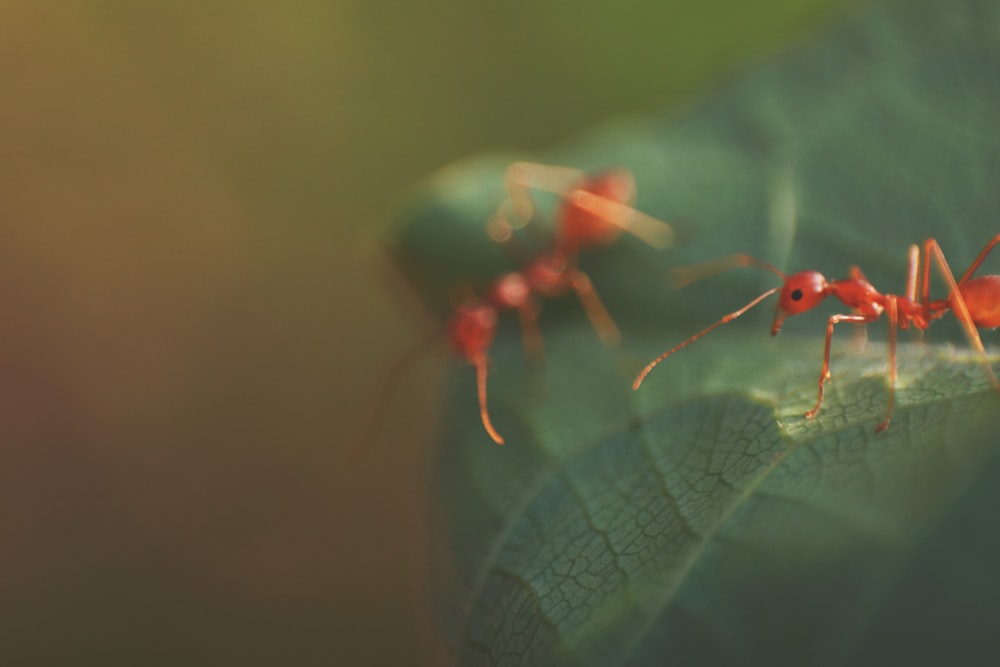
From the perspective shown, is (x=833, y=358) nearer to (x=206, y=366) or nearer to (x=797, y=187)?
(x=797, y=187)

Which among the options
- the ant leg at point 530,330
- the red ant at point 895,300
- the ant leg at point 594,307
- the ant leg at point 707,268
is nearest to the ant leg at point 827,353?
the red ant at point 895,300

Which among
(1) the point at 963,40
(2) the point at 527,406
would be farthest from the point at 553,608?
(1) the point at 963,40

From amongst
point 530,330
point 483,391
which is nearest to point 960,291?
point 483,391

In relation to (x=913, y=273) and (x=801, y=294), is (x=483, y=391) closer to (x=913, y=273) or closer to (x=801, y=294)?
(x=801, y=294)

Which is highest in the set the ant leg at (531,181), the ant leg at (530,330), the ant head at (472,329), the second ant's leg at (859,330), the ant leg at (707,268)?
the ant leg at (531,181)

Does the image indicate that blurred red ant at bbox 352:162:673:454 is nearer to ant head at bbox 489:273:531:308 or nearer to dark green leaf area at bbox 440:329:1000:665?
ant head at bbox 489:273:531:308

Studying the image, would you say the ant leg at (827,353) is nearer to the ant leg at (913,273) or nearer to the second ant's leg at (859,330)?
the second ant's leg at (859,330)

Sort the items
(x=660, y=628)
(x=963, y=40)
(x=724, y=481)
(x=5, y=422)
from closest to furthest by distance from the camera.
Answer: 1. (x=660, y=628)
2. (x=724, y=481)
3. (x=963, y=40)
4. (x=5, y=422)

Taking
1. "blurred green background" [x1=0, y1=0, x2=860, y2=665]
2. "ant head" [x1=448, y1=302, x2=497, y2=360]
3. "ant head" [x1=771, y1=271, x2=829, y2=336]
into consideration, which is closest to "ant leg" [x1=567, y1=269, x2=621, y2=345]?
"ant head" [x1=448, y1=302, x2=497, y2=360]
